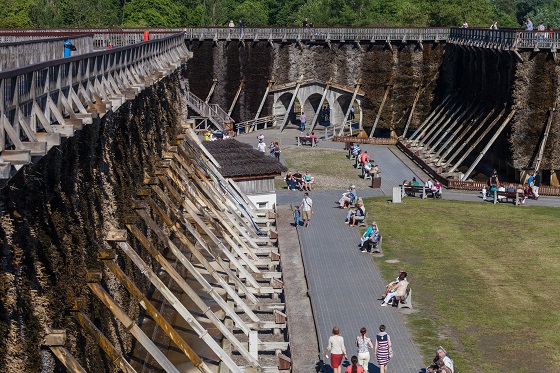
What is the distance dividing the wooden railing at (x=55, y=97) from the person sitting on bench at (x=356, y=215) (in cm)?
1222

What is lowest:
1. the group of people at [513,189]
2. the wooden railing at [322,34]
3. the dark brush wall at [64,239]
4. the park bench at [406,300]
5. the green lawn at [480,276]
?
the green lawn at [480,276]

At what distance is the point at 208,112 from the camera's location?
67.2 m

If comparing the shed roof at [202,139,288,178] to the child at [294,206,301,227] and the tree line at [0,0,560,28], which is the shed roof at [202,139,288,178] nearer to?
the child at [294,206,301,227]

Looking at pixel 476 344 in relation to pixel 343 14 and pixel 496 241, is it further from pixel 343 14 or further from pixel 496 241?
pixel 343 14

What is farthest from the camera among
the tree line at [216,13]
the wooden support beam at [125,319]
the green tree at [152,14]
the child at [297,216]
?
→ the green tree at [152,14]

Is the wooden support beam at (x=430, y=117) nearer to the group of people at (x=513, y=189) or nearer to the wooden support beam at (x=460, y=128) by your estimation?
the wooden support beam at (x=460, y=128)

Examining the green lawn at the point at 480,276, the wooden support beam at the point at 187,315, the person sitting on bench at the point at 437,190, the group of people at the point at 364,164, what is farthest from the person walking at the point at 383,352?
the group of people at the point at 364,164

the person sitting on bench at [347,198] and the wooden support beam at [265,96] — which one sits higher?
the wooden support beam at [265,96]

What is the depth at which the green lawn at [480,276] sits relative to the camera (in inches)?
1059

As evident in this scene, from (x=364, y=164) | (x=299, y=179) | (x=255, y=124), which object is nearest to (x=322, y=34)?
(x=255, y=124)

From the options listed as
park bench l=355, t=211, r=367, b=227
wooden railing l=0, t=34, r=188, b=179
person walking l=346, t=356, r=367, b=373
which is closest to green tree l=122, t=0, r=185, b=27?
park bench l=355, t=211, r=367, b=227

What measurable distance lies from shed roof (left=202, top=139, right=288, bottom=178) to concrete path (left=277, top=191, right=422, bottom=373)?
2678mm

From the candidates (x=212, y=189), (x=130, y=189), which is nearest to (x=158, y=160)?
(x=212, y=189)

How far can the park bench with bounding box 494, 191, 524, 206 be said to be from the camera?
4659cm
